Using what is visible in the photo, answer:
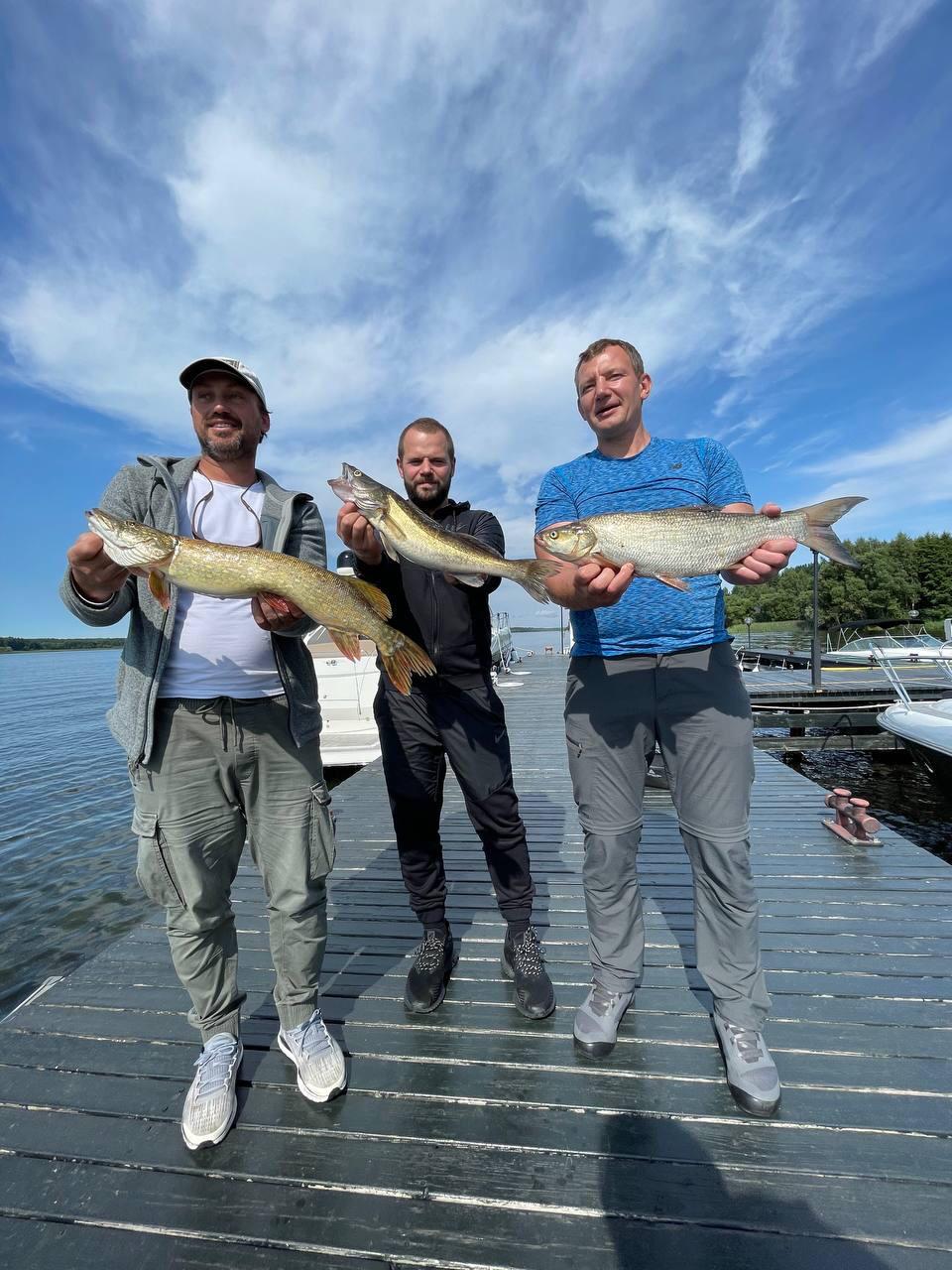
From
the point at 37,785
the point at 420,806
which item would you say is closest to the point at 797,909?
the point at 420,806

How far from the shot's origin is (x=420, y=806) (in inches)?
133

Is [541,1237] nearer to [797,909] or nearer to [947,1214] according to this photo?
[947,1214]

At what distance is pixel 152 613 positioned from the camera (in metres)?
A: 2.49

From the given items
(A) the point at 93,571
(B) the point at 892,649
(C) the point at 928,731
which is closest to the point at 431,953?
(A) the point at 93,571

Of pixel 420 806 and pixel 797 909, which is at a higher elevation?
pixel 420 806

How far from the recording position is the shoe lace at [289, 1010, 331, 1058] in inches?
105

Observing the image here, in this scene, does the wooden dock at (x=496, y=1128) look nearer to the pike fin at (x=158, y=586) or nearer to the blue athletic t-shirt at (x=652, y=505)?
the blue athletic t-shirt at (x=652, y=505)

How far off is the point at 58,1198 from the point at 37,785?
54.6 feet

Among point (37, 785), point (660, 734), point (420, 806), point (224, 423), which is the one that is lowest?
point (37, 785)

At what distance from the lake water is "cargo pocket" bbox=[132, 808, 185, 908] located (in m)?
6.39

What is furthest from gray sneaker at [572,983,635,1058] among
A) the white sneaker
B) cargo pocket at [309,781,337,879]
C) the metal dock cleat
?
the metal dock cleat

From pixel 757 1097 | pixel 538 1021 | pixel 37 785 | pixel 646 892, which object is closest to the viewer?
pixel 757 1097

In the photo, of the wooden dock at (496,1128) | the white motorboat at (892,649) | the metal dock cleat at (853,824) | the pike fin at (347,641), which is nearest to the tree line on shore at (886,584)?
the white motorboat at (892,649)

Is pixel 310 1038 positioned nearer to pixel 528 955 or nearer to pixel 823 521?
pixel 528 955
